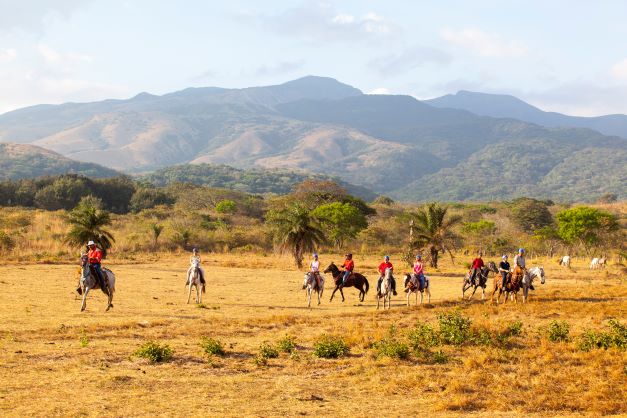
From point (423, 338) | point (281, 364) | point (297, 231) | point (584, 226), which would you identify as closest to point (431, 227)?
point (297, 231)

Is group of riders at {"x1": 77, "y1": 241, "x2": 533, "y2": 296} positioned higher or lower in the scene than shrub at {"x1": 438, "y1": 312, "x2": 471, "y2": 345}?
higher

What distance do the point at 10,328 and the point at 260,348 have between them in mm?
7451

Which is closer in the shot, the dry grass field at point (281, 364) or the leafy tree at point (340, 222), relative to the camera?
the dry grass field at point (281, 364)

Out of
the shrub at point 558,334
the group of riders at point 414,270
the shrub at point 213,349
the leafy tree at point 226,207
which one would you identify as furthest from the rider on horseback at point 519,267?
the leafy tree at point 226,207

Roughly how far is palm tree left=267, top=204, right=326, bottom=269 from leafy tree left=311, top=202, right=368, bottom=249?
71.5 feet

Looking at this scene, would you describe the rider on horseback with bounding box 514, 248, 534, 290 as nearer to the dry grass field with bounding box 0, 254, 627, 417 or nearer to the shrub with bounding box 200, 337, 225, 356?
the dry grass field with bounding box 0, 254, 627, 417

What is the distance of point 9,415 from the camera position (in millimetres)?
10516

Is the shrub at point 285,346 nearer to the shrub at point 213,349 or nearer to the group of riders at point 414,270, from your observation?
the shrub at point 213,349

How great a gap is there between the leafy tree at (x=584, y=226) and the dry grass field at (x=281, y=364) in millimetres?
35575

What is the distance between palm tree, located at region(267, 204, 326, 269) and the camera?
45.5m

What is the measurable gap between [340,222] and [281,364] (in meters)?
55.6

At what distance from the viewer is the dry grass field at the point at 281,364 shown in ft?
39.2

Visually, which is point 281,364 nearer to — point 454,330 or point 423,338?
point 423,338

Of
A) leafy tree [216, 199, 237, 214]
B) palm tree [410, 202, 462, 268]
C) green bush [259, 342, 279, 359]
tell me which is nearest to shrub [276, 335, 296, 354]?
green bush [259, 342, 279, 359]
